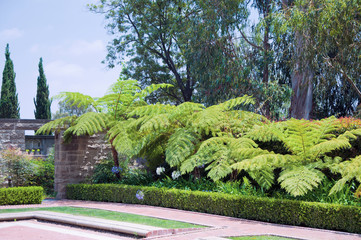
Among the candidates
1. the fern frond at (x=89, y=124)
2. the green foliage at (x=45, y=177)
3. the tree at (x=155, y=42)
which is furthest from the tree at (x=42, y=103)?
the fern frond at (x=89, y=124)

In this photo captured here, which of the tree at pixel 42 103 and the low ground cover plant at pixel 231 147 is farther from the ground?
the tree at pixel 42 103

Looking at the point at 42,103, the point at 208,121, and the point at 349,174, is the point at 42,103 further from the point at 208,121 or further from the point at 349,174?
the point at 349,174

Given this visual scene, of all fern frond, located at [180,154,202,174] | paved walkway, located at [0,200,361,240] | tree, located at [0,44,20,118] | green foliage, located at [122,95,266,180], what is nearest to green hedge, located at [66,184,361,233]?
paved walkway, located at [0,200,361,240]

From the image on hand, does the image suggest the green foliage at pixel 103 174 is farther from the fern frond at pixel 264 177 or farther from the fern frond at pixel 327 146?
the fern frond at pixel 327 146

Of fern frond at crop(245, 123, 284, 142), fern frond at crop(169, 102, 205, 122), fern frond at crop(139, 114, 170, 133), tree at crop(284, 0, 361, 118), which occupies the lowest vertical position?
fern frond at crop(245, 123, 284, 142)

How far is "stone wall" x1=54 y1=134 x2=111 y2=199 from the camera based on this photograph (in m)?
12.5

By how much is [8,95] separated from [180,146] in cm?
2257

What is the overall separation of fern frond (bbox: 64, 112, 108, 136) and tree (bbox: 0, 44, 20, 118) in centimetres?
1864

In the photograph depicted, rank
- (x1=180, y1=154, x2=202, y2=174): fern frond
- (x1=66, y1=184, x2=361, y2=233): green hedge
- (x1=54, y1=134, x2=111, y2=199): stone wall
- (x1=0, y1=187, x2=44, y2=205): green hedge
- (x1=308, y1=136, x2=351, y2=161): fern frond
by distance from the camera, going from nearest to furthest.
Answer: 1. (x1=66, y1=184, x2=361, y2=233): green hedge
2. (x1=308, y1=136, x2=351, y2=161): fern frond
3. (x1=180, y1=154, x2=202, y2=174): fern frond
4. (x1=0, y1=187, x2=44, y2=205): green hedge
5. (x1=54, y1=134, x2=111, y2=199): stone wall

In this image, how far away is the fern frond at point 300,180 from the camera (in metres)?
7.20

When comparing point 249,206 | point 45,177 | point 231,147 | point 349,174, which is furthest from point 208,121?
point 45,177

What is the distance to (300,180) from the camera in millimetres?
7414

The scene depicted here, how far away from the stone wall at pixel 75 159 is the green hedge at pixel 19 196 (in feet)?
5.30

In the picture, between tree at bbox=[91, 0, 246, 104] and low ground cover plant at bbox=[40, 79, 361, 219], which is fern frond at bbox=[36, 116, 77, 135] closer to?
low ground cover plant at bbox=[40, 79, 361, 219]
